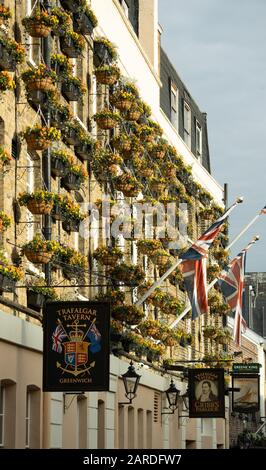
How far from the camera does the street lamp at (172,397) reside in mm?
42719

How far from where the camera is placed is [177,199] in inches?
1857

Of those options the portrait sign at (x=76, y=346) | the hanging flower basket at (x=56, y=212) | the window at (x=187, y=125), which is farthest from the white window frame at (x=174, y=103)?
the portrait sign at (x=76, y=346)

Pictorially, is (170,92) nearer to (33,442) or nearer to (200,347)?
(200,347)

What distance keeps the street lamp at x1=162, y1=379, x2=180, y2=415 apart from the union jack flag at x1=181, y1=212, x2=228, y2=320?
5.68 m

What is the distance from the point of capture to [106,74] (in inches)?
1391

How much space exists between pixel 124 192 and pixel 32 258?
35.4ft

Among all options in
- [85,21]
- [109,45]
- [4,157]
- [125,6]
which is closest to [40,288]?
[4,157]

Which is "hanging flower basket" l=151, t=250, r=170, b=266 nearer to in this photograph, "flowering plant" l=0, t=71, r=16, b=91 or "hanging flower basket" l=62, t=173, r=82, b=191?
"hanging flower basket" l=62, t=173, r=82, b=191

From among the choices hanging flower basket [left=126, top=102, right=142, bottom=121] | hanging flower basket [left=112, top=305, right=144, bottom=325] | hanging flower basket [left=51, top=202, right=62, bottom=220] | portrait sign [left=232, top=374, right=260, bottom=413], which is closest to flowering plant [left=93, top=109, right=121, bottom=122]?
hanging flower basket [left=126, top=102, right=142, bottom=121]

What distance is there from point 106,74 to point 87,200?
336 centimetres

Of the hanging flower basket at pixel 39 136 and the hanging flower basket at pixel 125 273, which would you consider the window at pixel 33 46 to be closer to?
the hanging flower basket at pixel 39 136

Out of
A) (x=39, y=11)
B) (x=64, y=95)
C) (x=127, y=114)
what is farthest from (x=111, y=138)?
(x=39, y=11)

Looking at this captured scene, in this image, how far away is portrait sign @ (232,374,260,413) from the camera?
51.8 m

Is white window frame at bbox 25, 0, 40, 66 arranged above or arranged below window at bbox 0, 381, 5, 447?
above
